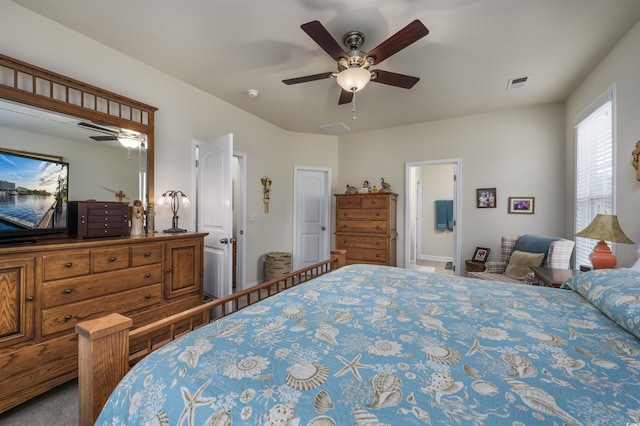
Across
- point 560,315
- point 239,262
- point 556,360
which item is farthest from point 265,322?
point 239,262

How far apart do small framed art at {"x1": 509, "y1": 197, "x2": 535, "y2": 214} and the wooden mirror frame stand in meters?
4.69

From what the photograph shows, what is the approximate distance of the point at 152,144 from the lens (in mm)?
2773

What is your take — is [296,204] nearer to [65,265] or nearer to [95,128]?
[95,128]

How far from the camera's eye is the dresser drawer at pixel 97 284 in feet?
5.68

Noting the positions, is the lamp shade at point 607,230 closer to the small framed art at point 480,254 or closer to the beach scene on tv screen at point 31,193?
the small framed art at point 480,254

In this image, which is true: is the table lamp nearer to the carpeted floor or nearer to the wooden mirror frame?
the carpeted floor

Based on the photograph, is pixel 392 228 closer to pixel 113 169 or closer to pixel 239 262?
pixel 239 262

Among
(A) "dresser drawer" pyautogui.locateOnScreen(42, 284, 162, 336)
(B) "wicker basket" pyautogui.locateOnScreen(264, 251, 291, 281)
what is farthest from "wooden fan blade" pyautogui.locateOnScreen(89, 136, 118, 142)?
(B) "wicker basket" pyautogui.locateOnScreen(264, 251, 291, 281)

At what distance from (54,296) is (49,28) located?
6.85 feet

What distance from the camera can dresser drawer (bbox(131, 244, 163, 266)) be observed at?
2160mm

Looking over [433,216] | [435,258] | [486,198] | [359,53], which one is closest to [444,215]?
[433,216]

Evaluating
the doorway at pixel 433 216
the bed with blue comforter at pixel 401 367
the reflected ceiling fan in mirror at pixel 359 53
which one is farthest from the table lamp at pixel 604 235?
the doorway at pixel 433 216

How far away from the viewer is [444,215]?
21.9 feet

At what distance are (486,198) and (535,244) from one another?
1000 mm
